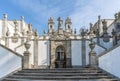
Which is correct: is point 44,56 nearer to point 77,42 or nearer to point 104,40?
point 77,42

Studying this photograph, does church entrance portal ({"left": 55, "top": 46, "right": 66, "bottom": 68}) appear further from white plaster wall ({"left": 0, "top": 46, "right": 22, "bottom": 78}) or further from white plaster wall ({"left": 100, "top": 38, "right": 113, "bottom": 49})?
white plaster wall ({"left": 0, "top": 46, "right": 22, "bottom": 78})

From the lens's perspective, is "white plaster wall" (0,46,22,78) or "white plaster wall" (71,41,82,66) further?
"white plaster wall" (71,41,82,66)

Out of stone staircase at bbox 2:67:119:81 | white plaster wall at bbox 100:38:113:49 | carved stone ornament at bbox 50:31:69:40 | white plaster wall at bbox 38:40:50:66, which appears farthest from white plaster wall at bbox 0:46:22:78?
white plaster wall at bbox 100:38:113:49

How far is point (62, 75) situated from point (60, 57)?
11992mm

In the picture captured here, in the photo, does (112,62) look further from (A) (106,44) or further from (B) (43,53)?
(B) (43,53)

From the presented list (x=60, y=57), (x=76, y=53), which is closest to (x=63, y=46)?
(x=60, y=57)

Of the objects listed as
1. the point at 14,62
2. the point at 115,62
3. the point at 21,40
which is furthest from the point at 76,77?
the point at 21,40

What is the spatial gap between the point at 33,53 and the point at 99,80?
13147 millimetres

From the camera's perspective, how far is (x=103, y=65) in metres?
13.3

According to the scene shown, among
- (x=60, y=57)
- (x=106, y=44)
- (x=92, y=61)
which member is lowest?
(x=92, y=61)

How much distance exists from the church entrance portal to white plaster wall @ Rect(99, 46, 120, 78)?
396 inches

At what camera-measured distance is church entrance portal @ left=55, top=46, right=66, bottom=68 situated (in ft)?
76.7

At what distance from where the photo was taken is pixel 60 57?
23.8 m

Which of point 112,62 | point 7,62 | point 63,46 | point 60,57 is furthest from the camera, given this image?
point 63,46
